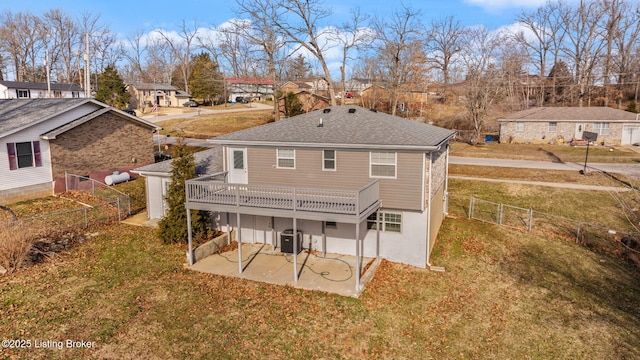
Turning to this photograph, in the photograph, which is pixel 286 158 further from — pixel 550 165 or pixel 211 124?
pixel 211 124

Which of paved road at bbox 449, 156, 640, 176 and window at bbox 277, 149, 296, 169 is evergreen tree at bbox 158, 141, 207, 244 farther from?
paved road at bbox 449, 156, 640, 176

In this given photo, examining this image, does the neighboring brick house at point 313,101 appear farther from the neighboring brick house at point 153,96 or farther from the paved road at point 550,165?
the neighboring brick house at point 153,96

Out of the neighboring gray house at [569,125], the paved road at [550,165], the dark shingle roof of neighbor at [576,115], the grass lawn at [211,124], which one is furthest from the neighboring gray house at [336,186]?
the dark shingle roof of neighbor at [576,115]

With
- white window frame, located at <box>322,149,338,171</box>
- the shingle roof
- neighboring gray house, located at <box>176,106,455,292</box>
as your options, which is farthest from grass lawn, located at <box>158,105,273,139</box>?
white window frame, located at <box>322,149,338,171</box>

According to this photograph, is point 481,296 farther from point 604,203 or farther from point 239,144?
point 604,203

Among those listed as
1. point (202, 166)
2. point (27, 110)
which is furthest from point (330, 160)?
point (27, 110)

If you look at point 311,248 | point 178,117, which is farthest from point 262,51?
point 311,248
